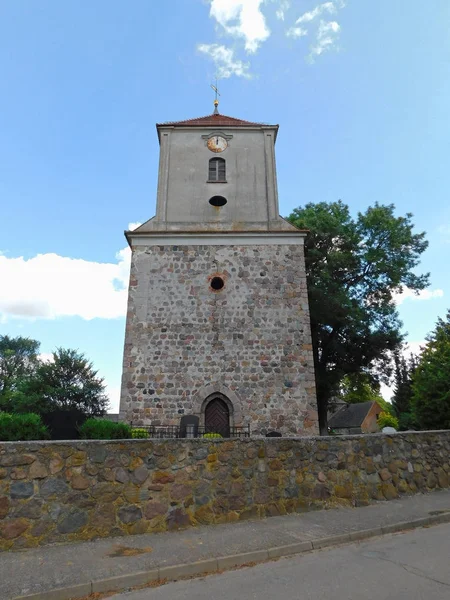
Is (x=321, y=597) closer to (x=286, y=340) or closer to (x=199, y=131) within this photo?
(x=286, y=340)

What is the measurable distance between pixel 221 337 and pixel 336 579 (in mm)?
10452

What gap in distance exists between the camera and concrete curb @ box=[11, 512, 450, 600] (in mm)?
4141

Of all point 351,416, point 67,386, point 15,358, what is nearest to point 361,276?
point 67,386

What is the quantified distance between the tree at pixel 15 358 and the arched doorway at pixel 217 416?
1872 inches

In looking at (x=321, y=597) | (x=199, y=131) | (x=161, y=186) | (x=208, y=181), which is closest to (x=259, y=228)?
(x=208, y=181)

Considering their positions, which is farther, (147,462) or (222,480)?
(222,480)

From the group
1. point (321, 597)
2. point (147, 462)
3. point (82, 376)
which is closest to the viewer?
point (321, 597)

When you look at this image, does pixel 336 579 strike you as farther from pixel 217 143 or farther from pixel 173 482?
pixel 217 143

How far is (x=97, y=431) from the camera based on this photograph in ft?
25.0

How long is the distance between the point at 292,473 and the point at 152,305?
9.21 meters

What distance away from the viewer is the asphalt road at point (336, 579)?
13.6 feet

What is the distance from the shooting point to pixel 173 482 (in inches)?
252

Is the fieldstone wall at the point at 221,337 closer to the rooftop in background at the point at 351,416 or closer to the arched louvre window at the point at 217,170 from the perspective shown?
the arched louvre window at the point at 217,170

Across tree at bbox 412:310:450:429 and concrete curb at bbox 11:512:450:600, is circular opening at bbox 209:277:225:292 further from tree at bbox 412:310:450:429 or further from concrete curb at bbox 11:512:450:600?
concrete curb at bbox 11:512:450:600
